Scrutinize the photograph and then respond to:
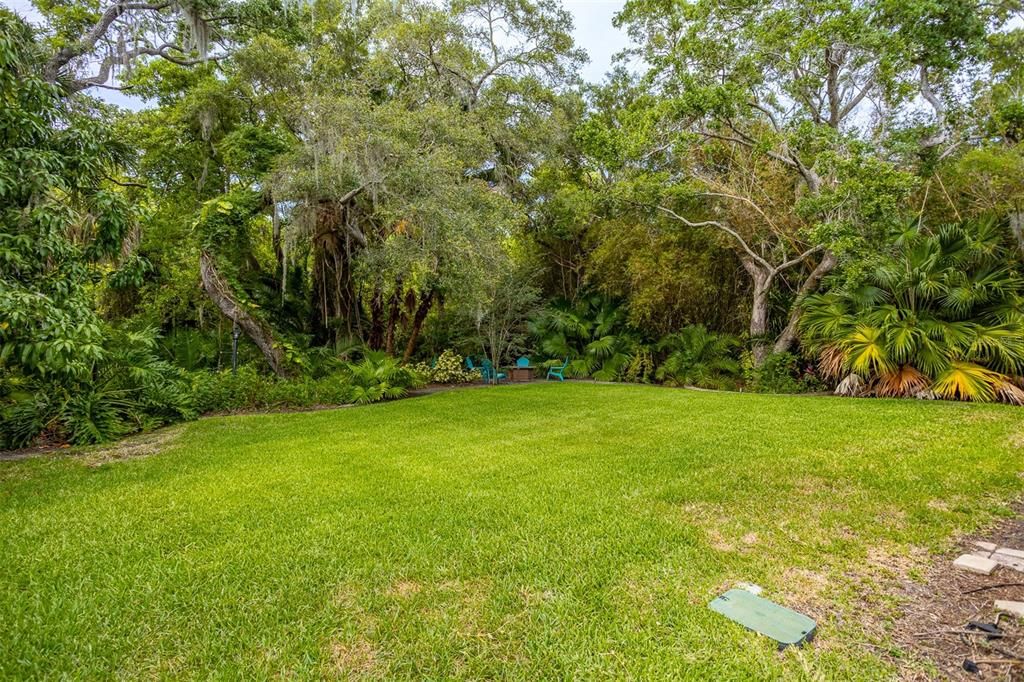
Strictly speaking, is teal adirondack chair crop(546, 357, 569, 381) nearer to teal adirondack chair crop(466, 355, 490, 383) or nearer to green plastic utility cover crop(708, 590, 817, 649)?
teal adirondack chair crop(466, 355, 490, 383)

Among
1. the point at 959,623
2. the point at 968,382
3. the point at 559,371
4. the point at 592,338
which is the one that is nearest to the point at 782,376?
the point at 968,382

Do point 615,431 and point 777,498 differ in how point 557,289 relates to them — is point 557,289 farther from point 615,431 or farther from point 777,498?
point 777,498

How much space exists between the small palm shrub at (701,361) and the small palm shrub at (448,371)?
13.7 feet

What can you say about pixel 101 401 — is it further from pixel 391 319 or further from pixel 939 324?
pixel 939 324

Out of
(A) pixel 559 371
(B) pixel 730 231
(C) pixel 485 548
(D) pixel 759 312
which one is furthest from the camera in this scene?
(A) pixel 559 371

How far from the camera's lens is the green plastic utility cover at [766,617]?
5.96 ft

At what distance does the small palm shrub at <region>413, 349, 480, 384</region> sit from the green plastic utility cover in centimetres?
903

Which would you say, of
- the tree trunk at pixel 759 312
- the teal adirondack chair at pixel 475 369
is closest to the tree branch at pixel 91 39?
the teal adirondack chair at pixel 475 369

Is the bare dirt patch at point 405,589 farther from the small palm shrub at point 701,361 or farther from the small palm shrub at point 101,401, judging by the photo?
the small palm shrub at point 701,361

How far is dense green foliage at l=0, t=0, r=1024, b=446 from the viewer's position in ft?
20.0

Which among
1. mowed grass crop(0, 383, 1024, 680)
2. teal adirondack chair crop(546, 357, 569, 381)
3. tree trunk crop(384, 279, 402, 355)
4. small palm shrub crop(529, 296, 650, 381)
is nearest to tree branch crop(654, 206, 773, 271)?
small palm shrub crop(529, 296, 650, 381)

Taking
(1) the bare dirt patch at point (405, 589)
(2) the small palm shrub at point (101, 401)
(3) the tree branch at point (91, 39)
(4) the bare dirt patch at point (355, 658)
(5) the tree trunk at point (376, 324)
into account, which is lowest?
(1) the bare dirt patch at point (405, 589)

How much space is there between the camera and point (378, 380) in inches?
333

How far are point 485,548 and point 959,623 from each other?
201 cm
